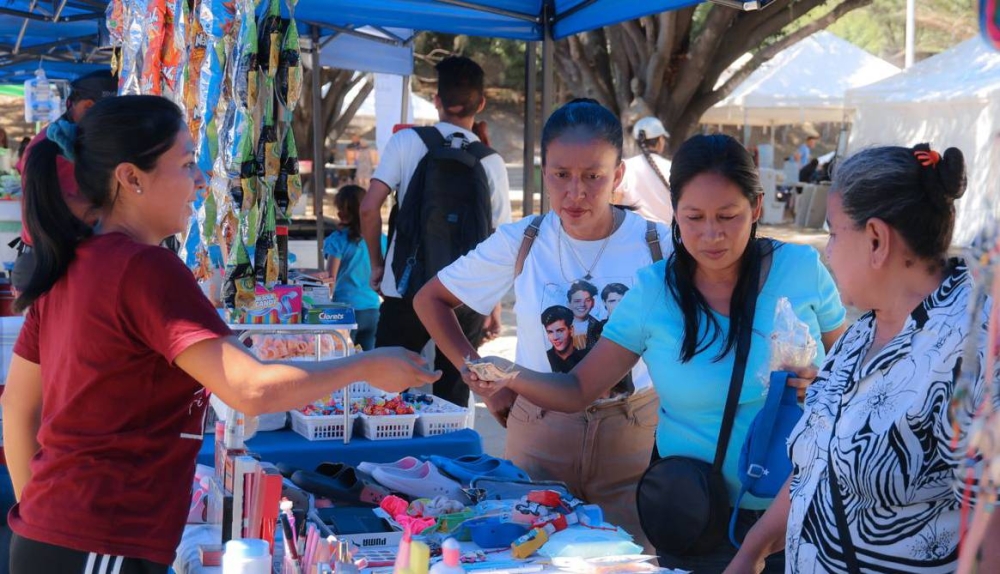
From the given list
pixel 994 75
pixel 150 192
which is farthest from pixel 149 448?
pixel 994 75

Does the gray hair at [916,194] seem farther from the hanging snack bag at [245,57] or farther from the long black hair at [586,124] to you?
the hanging snack bag at [245,57]

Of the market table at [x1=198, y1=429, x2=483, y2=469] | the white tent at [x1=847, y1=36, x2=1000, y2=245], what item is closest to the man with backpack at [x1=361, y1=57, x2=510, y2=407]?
the market table at [x1=198, y1=429, x2=483, y2=469]

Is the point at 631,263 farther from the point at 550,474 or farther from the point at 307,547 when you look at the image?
the point at 307,547

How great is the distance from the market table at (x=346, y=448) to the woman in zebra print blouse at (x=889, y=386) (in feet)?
6.18

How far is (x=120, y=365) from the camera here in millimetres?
2109

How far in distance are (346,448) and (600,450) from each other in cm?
97

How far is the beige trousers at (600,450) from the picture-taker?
3252 mm

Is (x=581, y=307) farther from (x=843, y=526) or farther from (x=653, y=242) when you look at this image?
(x=843, y=526)

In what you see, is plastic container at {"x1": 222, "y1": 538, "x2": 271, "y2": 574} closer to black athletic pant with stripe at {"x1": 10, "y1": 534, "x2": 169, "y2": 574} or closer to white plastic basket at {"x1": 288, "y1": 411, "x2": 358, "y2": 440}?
black athletic pant with stripe at {"x1": 10, "y1": 534, "x2": 169, "y2": 574}

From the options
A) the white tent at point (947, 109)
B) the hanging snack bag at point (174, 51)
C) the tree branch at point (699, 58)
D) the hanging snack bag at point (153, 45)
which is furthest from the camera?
the white tent at point (947, 109)

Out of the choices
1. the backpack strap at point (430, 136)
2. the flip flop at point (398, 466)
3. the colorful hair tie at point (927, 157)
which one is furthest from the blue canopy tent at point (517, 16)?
the colorful hair tie at point (927, 157)

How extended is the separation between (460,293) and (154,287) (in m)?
1.61

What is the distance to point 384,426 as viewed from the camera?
387 cm

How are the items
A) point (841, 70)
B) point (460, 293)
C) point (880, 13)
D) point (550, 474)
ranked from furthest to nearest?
1. point (880, 13)
2. point (841, 70)
3. point (460, 293)
4. point (550, 474)
